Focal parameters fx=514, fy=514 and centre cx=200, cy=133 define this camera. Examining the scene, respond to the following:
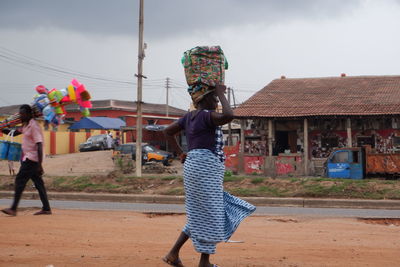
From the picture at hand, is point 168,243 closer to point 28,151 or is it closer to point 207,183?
point 207,183


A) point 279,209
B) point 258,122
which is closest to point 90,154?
point 258,122

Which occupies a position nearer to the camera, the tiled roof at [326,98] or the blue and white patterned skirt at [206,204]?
the blue and white patterned skirt at [206,204]

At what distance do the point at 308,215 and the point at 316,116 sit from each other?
788 inches

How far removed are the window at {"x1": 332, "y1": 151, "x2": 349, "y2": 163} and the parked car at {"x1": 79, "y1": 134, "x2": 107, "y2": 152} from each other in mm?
20547

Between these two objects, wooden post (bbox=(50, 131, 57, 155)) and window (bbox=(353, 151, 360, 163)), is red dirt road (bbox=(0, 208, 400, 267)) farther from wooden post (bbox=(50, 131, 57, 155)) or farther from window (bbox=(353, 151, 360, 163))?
wooden post (bbox=(50, 131, 57, 155))

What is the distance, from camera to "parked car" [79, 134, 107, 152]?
1522 inches

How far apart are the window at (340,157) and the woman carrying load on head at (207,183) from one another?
19.4 m

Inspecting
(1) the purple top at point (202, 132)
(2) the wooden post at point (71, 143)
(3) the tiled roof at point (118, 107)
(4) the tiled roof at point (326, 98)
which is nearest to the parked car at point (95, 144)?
(2) the wooden post at point (71, 143)

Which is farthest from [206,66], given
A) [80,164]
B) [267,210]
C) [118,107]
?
[118,107]

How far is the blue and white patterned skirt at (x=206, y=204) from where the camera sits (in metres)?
4.45

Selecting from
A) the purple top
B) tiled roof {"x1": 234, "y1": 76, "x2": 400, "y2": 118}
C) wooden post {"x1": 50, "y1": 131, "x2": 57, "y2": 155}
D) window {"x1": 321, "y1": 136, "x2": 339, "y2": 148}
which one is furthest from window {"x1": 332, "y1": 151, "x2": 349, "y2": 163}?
wooden post {"x1": 50, "y1": 131, "x2": 57, "y2": 155}

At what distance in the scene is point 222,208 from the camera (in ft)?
14.9

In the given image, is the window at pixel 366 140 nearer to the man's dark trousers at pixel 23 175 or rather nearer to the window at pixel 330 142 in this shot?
the window at pixel 330 142

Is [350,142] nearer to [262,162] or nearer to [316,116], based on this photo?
[316,116]
